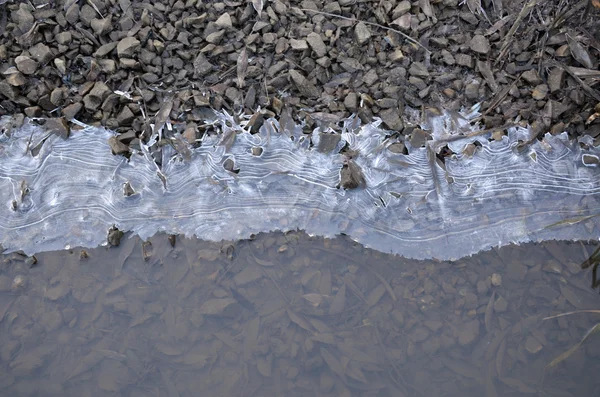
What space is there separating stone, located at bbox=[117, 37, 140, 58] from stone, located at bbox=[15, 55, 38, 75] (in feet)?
1.05

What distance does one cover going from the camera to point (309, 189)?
218 centimetres

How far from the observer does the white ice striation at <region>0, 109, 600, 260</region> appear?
7.05 feet

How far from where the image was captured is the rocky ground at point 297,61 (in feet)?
7.22

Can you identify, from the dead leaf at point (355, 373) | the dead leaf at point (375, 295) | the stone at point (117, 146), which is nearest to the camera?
the dead leaf at point (355, 373)

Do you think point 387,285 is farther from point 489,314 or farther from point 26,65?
point 26,65

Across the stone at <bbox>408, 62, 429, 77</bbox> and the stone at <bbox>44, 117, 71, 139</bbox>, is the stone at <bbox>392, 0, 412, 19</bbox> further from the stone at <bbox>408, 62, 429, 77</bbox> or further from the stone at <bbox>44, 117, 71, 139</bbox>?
the stone at <bbox>44, 117, 71, 139</bbox>

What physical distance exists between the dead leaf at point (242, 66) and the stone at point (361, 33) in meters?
0.43

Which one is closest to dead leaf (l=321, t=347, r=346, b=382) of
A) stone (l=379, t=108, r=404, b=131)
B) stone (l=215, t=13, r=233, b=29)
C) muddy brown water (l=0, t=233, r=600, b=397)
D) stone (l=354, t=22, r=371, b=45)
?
muddy brown water (l=0, t=233, r=600, b=397)

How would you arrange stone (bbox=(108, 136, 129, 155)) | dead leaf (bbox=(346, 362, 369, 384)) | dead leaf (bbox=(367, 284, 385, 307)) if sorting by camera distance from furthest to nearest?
stone (bbox=(108, 136, 129, 155))
dead leaf (bbox=(367, 284, 385, 307))
dead leaf (bbox=(346, 362, 369, 384))

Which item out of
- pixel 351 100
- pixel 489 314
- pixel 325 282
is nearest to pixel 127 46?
pixel 351 100

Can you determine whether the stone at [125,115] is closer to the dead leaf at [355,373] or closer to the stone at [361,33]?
the stone at [361,33]

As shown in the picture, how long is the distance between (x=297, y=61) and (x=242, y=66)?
0.21 metres

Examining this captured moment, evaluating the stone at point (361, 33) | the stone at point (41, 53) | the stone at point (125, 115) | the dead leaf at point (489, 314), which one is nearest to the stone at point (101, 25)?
the stone at point (41, 53)

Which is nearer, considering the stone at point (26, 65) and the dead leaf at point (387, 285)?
the dead leaf at point (387, 285)
